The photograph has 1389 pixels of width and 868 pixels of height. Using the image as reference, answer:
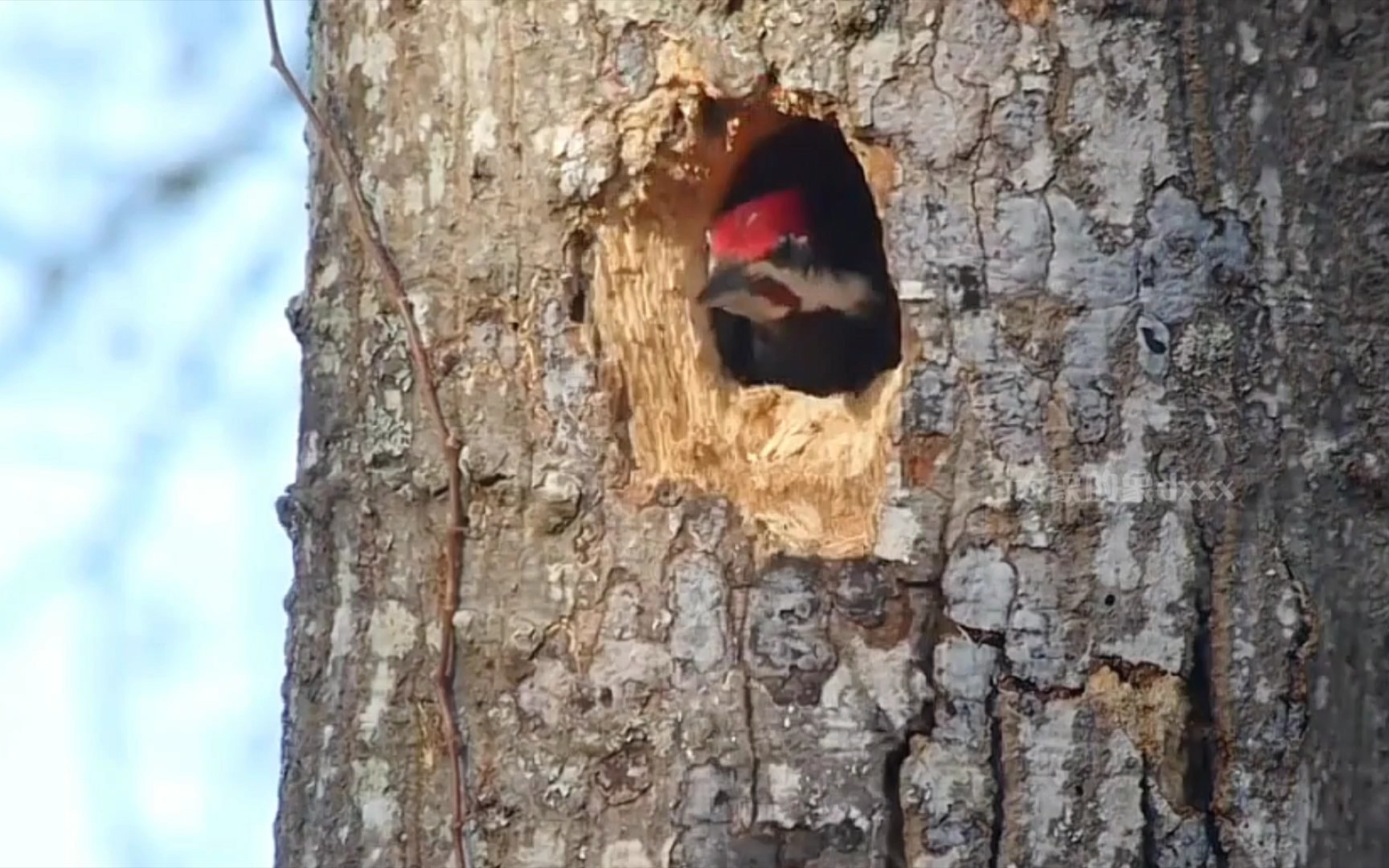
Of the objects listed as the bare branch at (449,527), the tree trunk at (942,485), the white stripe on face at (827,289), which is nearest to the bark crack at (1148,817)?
the tree trunk at (942,485)

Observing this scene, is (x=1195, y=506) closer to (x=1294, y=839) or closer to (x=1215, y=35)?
(x=1294, y=839)

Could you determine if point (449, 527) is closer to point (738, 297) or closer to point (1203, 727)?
point (738, 297)

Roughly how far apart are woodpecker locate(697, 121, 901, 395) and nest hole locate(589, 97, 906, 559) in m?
0.21

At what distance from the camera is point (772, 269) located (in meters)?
1.98

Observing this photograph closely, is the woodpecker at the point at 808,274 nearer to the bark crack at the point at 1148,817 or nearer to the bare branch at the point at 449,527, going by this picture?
the bare branch at the point at 449,527

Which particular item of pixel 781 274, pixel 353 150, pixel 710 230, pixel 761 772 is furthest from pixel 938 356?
pixel 781 274

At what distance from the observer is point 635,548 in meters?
1.41

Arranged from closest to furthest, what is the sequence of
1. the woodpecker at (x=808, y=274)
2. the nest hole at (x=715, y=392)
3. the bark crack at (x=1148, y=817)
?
1. the bark crack at (x=1148, y=817)
2. the nest hole at (x=715, y=392)
3. the woodpecker at (x=808, y=274)

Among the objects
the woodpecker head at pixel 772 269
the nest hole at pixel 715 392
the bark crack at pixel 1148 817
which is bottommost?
the bark crack at pixel 1148 817

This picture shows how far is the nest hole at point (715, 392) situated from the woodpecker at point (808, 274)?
0.21m

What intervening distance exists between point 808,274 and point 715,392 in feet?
2.00

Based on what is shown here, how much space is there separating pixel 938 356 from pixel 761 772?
319 millimetres

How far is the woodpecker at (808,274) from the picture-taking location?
1.92 meters

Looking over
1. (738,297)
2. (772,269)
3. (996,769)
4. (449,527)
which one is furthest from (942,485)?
(772,269)
